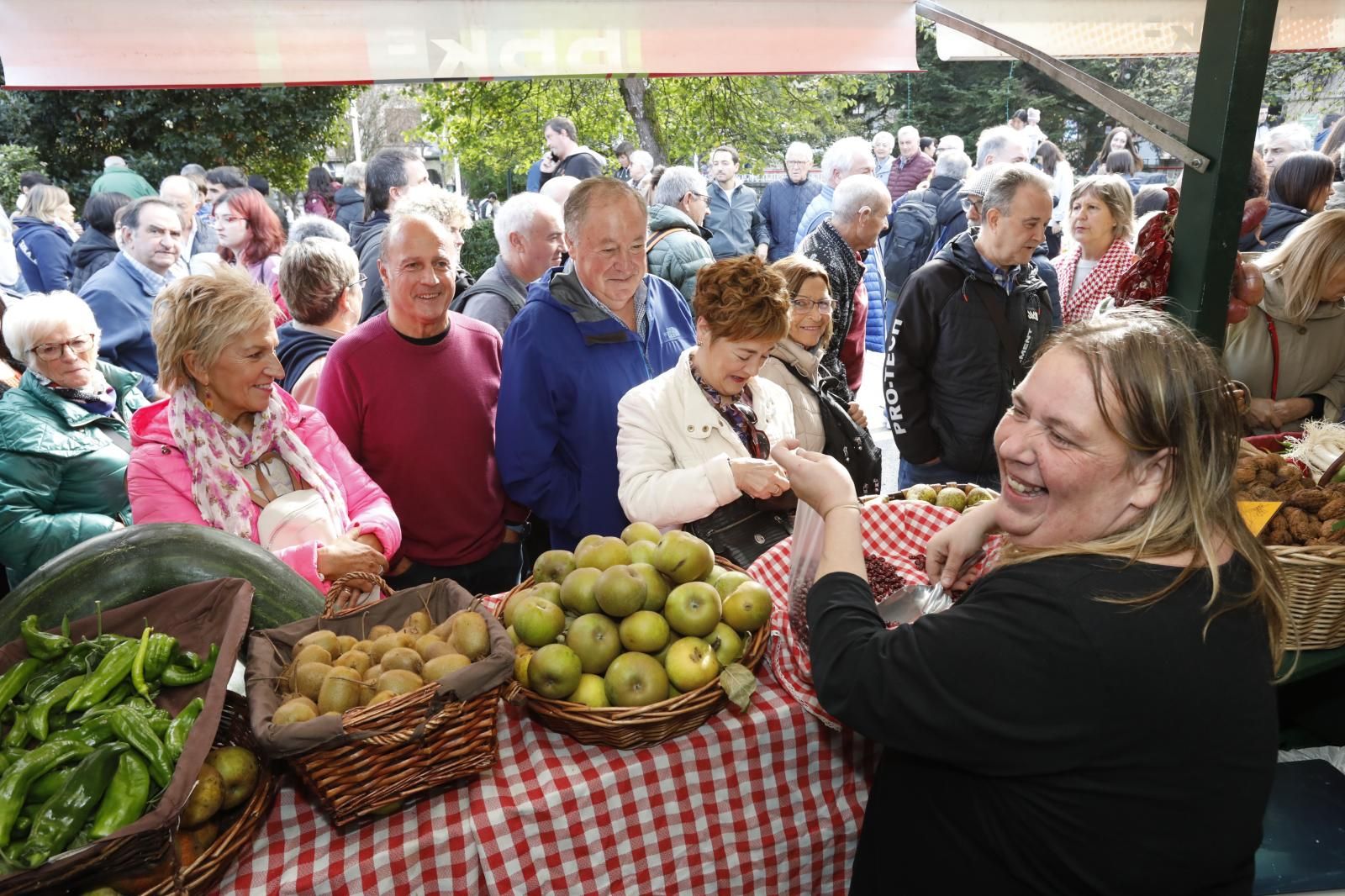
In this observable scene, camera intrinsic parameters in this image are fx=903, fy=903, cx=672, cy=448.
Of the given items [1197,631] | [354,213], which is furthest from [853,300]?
[354,213]

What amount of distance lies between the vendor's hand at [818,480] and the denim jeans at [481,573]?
1.87 m

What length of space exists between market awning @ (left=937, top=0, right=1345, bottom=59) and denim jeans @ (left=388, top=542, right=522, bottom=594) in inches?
115

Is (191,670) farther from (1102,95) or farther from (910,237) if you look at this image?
(910,237)

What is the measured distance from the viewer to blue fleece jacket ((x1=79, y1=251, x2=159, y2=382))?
5.01m

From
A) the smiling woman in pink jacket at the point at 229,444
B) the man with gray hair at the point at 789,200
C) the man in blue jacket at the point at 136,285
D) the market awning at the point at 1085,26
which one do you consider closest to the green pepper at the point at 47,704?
the smiling woman in pink jacket at the point at 229,444

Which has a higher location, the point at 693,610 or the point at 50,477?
the point at 693,610

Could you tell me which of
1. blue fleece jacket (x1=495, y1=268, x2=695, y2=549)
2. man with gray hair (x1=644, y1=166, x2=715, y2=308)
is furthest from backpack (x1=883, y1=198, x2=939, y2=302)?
blue fleece jacket (x1=495, y1=268, x2=695, y2=549)

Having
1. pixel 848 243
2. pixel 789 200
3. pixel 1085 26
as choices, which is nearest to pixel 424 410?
pixel 848 243

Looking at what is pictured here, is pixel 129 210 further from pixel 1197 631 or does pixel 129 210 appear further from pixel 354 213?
pixel 1197 631

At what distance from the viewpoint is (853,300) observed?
5.19 m

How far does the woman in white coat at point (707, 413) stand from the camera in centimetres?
269

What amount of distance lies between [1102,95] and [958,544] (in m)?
2.08

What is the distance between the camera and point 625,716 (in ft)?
A: 6.09

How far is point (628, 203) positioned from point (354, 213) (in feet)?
21.1
